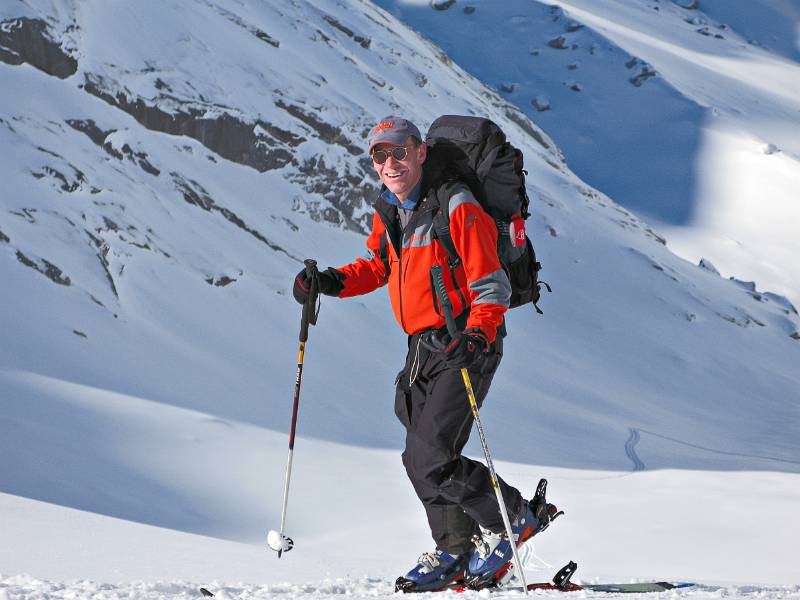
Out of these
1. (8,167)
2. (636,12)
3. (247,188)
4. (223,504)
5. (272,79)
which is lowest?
(223,504)

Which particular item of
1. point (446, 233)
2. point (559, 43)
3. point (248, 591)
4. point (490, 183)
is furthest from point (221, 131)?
point (559, 43)

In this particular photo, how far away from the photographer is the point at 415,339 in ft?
16.7

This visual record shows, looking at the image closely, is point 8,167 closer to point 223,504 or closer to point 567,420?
point 223,504

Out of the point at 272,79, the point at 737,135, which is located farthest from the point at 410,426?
the point at 737,135

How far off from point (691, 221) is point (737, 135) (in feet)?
33.7

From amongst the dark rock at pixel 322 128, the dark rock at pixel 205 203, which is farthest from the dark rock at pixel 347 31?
the dark rock at pixel 205 203

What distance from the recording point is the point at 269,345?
22.2m

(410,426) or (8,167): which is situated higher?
(8,167)

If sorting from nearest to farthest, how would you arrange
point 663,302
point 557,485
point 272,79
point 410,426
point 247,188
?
point 410,426
point 557,485
point 247,188
point 272,79
point 663,302

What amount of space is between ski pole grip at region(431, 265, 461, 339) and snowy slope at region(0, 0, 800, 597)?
4.66ft

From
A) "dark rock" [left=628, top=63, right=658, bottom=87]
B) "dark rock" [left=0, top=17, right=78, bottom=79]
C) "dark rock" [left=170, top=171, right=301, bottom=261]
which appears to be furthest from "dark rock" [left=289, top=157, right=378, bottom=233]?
"dark rock" [left=628, top=63, right=658, bottom=87]

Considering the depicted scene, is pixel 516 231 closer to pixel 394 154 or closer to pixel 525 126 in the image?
pixel 394 154

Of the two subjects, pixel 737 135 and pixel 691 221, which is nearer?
pixel 691 221

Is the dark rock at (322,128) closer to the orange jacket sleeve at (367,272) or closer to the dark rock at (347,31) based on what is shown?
the dark rock at (347,31)
